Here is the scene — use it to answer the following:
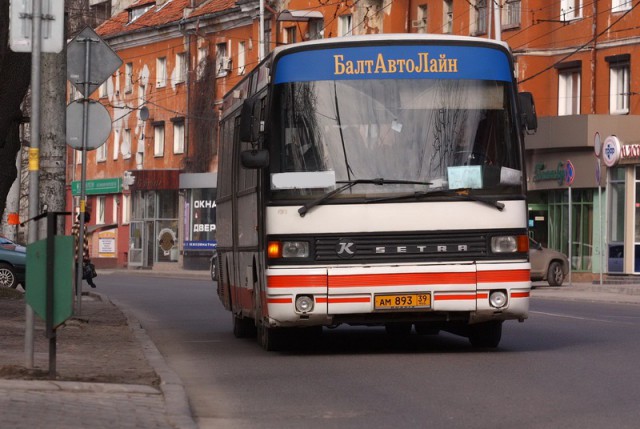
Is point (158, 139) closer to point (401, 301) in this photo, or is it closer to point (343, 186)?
point (343, 186)

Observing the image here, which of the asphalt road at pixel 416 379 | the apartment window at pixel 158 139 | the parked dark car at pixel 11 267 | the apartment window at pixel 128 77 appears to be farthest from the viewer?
the apartment window at pixel 128 77

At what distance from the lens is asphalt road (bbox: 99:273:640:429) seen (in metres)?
10.7

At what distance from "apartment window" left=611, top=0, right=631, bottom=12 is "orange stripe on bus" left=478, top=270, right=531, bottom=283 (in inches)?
1357

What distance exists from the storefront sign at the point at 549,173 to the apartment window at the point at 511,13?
15.3 feet

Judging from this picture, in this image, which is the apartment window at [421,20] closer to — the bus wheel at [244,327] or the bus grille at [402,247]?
the bus wheel at [244,327]

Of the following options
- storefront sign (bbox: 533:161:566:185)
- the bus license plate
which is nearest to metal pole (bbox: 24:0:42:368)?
the bus license plate

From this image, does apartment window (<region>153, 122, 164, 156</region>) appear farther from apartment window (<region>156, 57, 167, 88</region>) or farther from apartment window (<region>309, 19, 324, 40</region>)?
apartment window (<region>309, 19, 324, 40</region>)

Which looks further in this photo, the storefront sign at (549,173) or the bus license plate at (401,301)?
the storefront sign at (549,173)

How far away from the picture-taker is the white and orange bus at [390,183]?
1541 cm

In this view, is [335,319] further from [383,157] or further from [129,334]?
[129,334]

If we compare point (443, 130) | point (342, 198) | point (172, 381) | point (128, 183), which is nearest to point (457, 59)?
point (443, 130)

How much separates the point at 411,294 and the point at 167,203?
200ft

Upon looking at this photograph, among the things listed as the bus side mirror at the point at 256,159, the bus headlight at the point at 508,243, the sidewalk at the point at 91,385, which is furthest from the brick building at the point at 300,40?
the bus side mirror at the point at 256,159

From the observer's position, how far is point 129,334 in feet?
63.3
